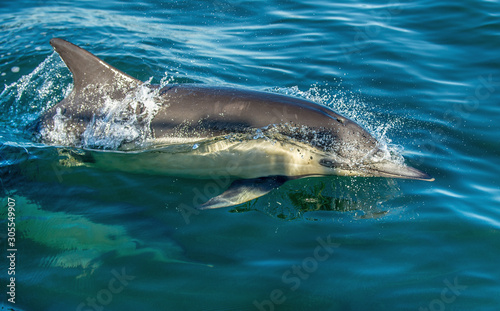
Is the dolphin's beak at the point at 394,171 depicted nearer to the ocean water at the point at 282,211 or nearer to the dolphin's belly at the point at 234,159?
the ocean water at the point at 282,211

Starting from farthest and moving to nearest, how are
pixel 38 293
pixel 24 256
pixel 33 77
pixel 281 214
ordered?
pixel 33 77 < pixel 281 214 < pixel 24 256 < pixel 38 293

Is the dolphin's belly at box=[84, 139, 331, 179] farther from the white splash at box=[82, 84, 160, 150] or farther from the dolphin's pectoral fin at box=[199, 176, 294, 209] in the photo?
the white splash at box=[82, 84, 160, 150]

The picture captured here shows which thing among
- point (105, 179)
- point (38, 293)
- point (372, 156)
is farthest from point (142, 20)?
point (38, 293)

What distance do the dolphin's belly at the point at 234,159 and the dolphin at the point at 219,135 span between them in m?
0.01

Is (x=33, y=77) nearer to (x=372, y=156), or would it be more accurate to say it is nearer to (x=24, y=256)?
(x=24, y=256)

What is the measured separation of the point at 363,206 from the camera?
6.49 m

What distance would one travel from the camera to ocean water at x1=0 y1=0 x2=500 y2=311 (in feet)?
16.9

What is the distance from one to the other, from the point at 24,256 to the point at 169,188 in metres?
2.01

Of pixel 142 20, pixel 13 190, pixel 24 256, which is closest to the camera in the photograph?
pixel 24 256

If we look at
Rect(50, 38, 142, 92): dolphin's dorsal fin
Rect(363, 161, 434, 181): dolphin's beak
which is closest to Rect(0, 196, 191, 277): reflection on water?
Rect(50, 38, 142, 92): dolphin's dorsal fin

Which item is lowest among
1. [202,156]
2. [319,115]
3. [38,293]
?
[38,293]

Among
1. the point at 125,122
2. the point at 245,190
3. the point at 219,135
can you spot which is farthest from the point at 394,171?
the point at 125,122

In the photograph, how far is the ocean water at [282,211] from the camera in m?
5.14

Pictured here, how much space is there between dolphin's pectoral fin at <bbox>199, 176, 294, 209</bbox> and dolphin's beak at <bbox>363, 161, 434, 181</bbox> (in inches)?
44.8
